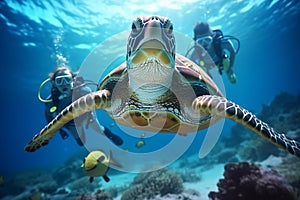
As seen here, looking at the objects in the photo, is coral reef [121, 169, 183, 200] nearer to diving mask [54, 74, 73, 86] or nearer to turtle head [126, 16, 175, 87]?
diving mask [54, 74, 73, 86]

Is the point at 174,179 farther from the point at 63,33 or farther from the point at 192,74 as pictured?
the point at 63,33

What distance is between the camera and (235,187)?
17.9 feet

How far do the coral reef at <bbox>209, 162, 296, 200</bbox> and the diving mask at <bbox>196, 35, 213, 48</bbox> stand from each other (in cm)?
558

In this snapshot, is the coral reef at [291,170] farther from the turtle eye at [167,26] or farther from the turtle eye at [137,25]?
the turtle eye at [137,25]

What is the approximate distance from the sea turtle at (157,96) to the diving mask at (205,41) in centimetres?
585

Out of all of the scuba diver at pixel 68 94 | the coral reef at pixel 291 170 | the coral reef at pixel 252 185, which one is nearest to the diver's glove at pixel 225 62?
the coral reef at pixel 291 170

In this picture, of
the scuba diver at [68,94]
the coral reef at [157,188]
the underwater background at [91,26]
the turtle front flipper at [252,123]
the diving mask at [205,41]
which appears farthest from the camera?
the underwater background at [91,26]

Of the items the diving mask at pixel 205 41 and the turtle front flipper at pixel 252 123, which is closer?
the turtle front flipper at pixel 252 123

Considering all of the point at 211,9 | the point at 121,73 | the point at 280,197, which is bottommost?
the point at 280,197

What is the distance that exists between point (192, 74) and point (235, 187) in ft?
11.3

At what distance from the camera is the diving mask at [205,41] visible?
953cm

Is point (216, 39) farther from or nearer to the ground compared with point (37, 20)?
nearer to the ground

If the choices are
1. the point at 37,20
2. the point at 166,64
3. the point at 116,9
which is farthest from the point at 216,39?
the point at 37,20

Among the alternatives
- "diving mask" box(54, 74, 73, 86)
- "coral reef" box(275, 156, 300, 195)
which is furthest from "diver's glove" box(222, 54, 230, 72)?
"diving mask" box(54, 74, 73, 86)
